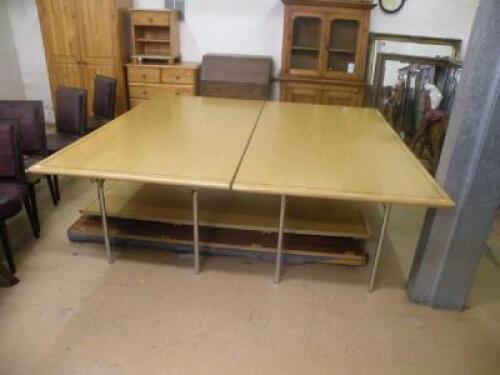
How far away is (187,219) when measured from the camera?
7.79ft

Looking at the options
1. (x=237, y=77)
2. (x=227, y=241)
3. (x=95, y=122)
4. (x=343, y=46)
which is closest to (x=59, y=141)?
(x=95, y=122)

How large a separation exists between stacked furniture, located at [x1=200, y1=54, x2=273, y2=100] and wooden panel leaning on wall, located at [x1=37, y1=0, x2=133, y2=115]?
1.00m

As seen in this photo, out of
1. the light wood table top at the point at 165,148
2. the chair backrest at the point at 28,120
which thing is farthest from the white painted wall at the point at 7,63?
the light wood table top at the point at 165,148

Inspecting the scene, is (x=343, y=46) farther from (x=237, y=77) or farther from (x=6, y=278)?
(x=6, y=278)

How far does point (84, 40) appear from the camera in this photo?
14.1 feet

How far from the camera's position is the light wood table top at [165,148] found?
185 centimetres

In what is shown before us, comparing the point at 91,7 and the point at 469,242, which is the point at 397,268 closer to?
the point at 469,242

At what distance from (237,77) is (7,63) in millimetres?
2915

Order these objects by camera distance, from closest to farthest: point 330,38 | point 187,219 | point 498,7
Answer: point 498,7
point 187,219
point 330,38

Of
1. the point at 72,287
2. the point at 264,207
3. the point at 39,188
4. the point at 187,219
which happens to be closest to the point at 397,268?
the point at 264,207

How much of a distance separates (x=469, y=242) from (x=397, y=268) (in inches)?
23.1

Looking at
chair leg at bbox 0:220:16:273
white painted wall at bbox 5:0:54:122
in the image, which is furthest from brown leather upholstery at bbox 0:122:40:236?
white painted wall at bbox 5:0:54:122

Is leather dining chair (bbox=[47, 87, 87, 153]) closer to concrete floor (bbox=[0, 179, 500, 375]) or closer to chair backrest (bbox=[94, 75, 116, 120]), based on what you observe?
chair backrest (bbox=[94, 75, 116, 120])

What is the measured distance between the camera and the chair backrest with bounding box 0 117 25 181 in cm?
220
